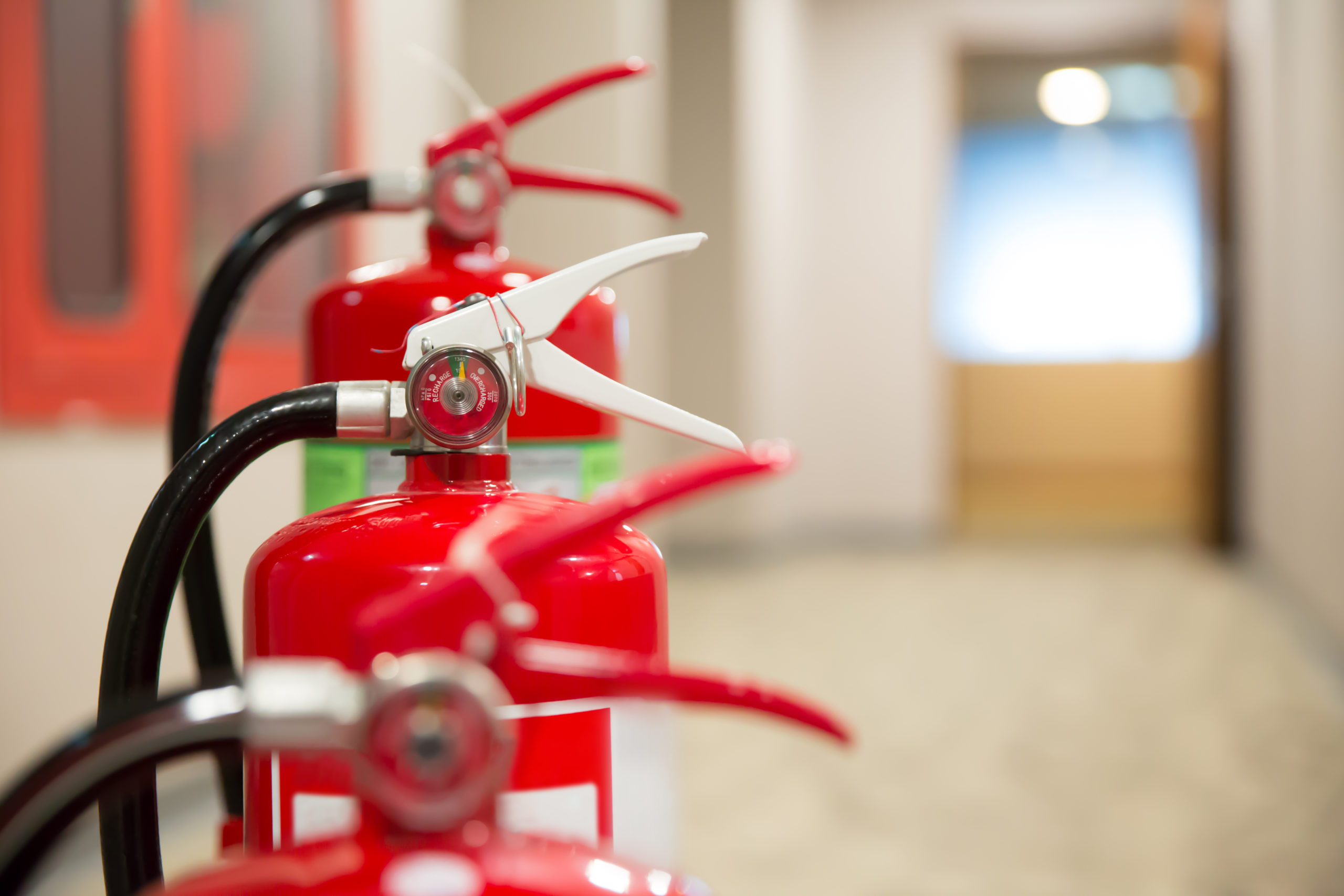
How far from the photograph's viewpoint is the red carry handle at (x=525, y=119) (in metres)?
0.44

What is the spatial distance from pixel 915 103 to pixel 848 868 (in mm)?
3479

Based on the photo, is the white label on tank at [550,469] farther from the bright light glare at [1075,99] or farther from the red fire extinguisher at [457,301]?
the bright light glare at [1075,99]

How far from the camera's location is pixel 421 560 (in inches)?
11.6

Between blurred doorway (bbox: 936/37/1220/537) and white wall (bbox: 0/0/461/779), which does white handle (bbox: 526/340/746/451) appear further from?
blurred doorway (bbox: 936/37/1220/537)

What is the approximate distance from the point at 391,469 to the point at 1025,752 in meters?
1.44

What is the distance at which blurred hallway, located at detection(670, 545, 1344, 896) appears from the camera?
1.21m

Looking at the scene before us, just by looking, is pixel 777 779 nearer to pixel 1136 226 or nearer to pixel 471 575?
pixel 471 575

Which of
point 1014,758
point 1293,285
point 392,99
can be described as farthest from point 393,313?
point 1293,285

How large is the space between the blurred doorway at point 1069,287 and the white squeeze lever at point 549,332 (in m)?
5.00

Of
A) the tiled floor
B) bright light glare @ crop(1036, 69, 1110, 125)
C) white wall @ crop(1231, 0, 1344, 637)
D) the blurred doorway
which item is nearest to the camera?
the tiled floor

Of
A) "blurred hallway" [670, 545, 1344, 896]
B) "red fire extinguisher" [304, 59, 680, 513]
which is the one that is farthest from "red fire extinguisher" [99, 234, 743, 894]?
"blurred hallway" [670, 545, 1344, 896]

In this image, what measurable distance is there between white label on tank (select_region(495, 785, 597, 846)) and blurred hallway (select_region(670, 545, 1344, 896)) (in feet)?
2.86

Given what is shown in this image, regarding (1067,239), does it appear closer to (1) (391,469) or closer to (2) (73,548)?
(2) (73,548)

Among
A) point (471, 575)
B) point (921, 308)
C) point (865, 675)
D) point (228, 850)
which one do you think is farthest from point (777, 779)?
point (921, 308)
